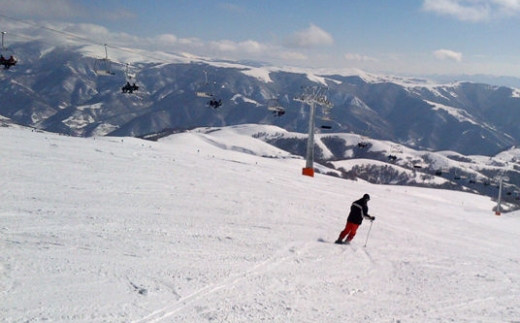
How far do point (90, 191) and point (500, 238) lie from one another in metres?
16.7

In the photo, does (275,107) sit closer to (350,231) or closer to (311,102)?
(311,102)

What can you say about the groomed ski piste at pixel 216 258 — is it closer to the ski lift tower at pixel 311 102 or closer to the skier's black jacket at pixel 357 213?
the skier's black jacket at pixel 357 213

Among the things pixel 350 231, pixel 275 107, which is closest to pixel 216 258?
pixel 350 231

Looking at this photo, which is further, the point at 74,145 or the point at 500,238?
the point at 74,145

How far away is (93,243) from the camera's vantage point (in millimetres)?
10453

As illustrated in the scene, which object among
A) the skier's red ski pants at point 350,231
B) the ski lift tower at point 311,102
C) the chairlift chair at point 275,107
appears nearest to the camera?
the skier's red ski pants at point 350,231

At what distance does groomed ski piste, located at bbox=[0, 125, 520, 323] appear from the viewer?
299 inches

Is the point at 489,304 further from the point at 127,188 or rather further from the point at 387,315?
the point at 127,188

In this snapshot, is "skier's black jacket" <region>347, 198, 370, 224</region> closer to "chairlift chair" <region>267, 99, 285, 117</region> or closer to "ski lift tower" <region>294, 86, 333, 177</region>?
"ski lift tower" <region>294, 86, 333, 177</region>

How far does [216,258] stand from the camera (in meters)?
10.4

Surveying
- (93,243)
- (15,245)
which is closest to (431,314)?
(93,243)

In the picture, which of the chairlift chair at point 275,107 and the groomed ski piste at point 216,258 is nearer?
the groomed ski piste at point 216,258

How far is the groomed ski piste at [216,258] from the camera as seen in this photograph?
299 inches

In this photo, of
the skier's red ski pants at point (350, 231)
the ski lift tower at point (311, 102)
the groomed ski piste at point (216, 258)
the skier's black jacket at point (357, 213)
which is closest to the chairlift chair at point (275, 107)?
the ski lift tower at point (311, 102)
